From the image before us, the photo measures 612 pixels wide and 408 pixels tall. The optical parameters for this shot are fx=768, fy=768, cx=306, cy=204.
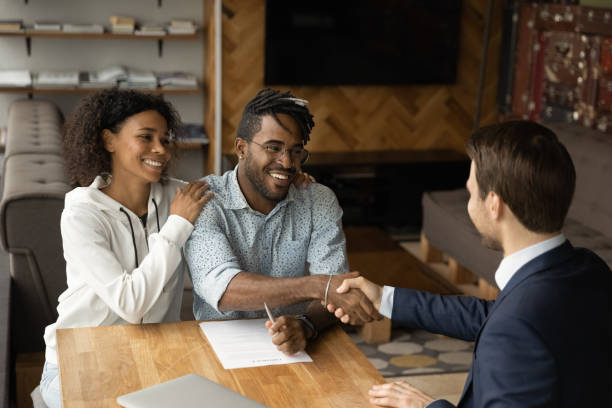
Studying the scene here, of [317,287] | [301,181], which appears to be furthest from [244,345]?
[301,181]

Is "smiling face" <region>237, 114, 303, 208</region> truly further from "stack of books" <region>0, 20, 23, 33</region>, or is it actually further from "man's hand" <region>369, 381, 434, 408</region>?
"stack of books" <region>0, 20, 23, 33</region>

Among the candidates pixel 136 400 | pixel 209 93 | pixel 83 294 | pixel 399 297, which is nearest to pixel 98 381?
pixel 136 400

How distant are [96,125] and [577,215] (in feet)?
8.94

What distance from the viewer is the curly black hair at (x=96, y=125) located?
2.03m

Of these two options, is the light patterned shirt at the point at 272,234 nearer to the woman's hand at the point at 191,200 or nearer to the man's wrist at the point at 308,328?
the woman's hand at the point at 191,200

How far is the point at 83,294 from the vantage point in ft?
6.17

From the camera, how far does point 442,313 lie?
167 cm

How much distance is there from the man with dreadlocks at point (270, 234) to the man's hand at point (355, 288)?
11 mm

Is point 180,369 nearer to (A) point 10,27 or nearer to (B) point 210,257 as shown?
(B) point 210,257

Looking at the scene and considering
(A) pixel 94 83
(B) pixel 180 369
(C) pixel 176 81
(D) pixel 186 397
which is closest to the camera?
(D) pixel 186 397

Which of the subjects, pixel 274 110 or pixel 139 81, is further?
pixel 139 81

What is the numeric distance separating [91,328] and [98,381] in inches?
10.9

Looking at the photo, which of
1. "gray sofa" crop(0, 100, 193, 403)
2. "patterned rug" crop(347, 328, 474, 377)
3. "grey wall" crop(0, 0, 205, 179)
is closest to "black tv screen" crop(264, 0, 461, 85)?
"grey wall" crop(0, 0, 205, 179)

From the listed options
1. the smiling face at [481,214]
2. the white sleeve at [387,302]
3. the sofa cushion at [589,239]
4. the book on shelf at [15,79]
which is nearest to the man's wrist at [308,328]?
the white sleeve at [387,302]
